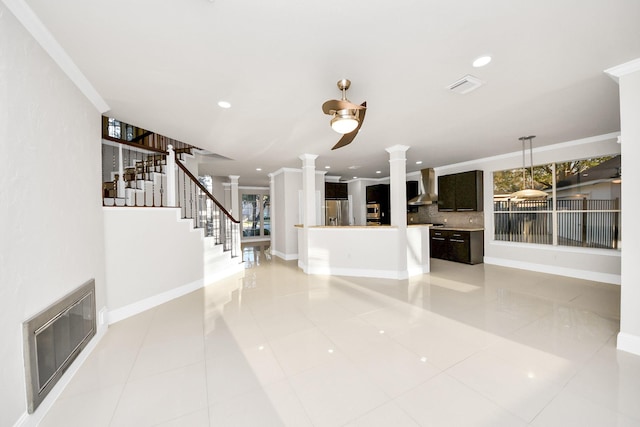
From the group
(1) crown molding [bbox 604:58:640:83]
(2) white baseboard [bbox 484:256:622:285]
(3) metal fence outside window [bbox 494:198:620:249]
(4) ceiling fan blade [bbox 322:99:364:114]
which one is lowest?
(2) white baseboard [bbox 484:256:622:285]

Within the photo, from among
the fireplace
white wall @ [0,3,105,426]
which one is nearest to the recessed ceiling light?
white wall @ [0,3,105,426]

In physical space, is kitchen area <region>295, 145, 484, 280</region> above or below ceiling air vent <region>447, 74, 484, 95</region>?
below

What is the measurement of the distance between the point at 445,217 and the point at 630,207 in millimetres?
5123

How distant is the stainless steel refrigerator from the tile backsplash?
2.19 meters

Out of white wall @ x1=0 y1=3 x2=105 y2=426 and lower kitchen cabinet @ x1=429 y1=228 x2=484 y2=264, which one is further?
lower kitchen cabinet @ x1=429 y1=228 x2=484 y2=264

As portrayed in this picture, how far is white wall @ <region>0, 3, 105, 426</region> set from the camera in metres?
1.48

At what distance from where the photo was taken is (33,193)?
1737mm

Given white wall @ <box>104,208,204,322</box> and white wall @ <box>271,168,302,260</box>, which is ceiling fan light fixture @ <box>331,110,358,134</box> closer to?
white wall @ <box>104,208,204,322</box>

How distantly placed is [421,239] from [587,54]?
3.82 m

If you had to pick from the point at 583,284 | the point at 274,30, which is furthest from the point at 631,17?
the point at 583,284

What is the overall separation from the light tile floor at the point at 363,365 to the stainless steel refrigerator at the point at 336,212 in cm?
478

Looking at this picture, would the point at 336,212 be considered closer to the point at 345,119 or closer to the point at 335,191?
the point at 335,191

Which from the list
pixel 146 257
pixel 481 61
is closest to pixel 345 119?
pixel 481 61

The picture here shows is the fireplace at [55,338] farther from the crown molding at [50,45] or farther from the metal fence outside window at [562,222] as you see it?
the metal fence outside window at [562,222]
